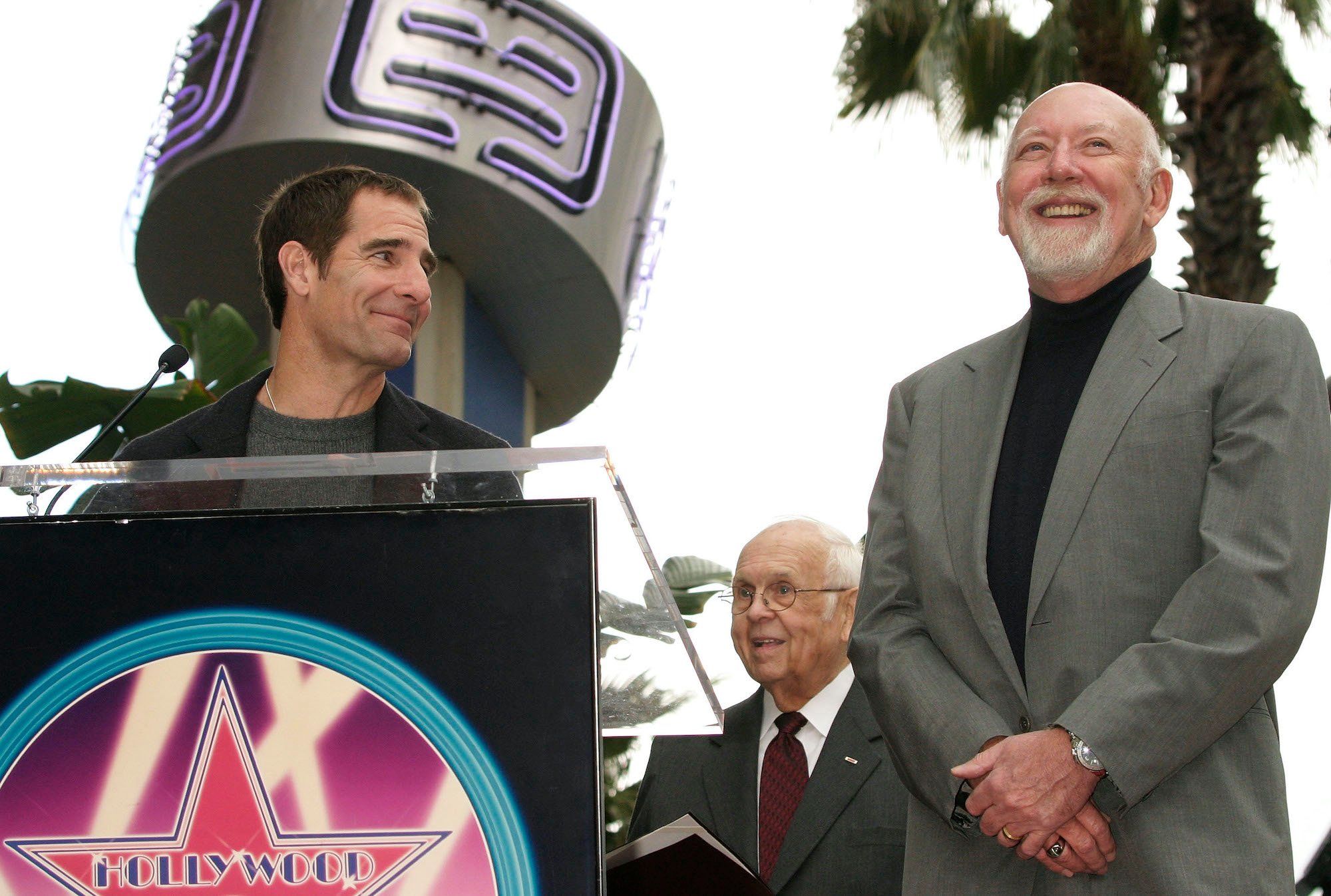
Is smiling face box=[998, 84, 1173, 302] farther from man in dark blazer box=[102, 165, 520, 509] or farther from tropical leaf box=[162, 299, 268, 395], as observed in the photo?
tropical leaf box=[162, 299, 268, 395]

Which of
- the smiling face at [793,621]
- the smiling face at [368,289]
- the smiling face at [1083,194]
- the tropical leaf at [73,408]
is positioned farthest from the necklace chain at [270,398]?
the tropical leaf at [73,408]

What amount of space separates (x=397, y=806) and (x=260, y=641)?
0.80ft

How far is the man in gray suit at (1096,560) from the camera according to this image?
1.93 meters

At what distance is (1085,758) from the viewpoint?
1.93m

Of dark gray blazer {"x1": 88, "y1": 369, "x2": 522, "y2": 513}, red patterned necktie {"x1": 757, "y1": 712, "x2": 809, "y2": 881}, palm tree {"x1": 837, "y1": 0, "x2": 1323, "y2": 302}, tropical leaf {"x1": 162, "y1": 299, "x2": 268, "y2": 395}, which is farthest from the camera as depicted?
palm tree {"x1": 837, "y1": 0, "x2": 1323, "y2": 302}

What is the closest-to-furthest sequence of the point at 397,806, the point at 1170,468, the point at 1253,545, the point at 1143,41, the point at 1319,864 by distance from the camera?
the point at 397,806 < the point at 1253,545 < the point at 1170,468 < the point at 1319,864 < the point at 1143,41

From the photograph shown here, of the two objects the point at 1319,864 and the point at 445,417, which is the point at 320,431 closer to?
the point at 445,417

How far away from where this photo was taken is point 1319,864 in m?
3.57

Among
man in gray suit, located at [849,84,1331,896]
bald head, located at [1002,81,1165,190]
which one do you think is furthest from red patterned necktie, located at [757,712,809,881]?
bald head, located at [1002,81,1165,190]

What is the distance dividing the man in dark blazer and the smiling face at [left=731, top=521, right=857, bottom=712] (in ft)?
5.28

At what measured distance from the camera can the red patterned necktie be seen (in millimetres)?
3461

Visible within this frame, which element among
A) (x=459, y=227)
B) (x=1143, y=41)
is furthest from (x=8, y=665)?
(x=459, y=227)

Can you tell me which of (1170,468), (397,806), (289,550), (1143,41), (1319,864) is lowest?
(1319,864)

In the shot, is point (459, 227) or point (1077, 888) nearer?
point (1077, 888)
